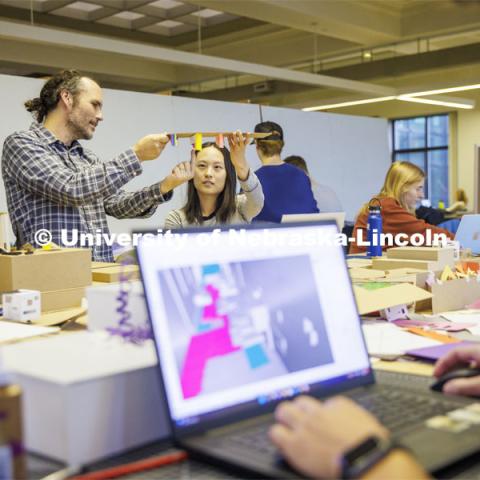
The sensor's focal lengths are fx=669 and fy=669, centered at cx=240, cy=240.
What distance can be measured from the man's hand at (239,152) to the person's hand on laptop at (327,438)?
7.48ft

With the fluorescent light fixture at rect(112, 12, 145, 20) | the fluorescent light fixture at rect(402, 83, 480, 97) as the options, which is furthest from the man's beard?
the fluorescent light fixture at rect(112, 12, 145, 20)

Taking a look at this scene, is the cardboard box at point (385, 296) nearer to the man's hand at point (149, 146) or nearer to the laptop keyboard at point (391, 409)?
the laptop keyboard at point (391, 409)

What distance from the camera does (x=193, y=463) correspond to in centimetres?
80

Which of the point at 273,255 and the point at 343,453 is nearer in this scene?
the point at 343,453

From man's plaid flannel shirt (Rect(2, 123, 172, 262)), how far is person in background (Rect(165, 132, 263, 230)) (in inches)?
21.1

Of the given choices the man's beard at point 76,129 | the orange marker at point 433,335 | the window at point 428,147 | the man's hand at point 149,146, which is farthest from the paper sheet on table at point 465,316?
the window at point 428,147

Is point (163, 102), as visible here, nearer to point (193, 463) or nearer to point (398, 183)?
point (398, 183)

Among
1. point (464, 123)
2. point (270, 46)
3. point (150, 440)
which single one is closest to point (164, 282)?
point (150, 440)

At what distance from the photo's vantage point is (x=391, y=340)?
146 centimetres

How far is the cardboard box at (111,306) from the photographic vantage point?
98 cm

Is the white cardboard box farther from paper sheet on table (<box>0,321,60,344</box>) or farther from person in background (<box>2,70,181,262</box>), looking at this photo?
person in background (<box>2,70,181,262</box>)

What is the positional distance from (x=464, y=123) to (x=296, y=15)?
5.11 m

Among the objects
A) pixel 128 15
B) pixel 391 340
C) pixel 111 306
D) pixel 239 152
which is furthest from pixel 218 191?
pixel 128 15

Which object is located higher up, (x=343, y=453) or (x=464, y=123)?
(x=464, y=123)
